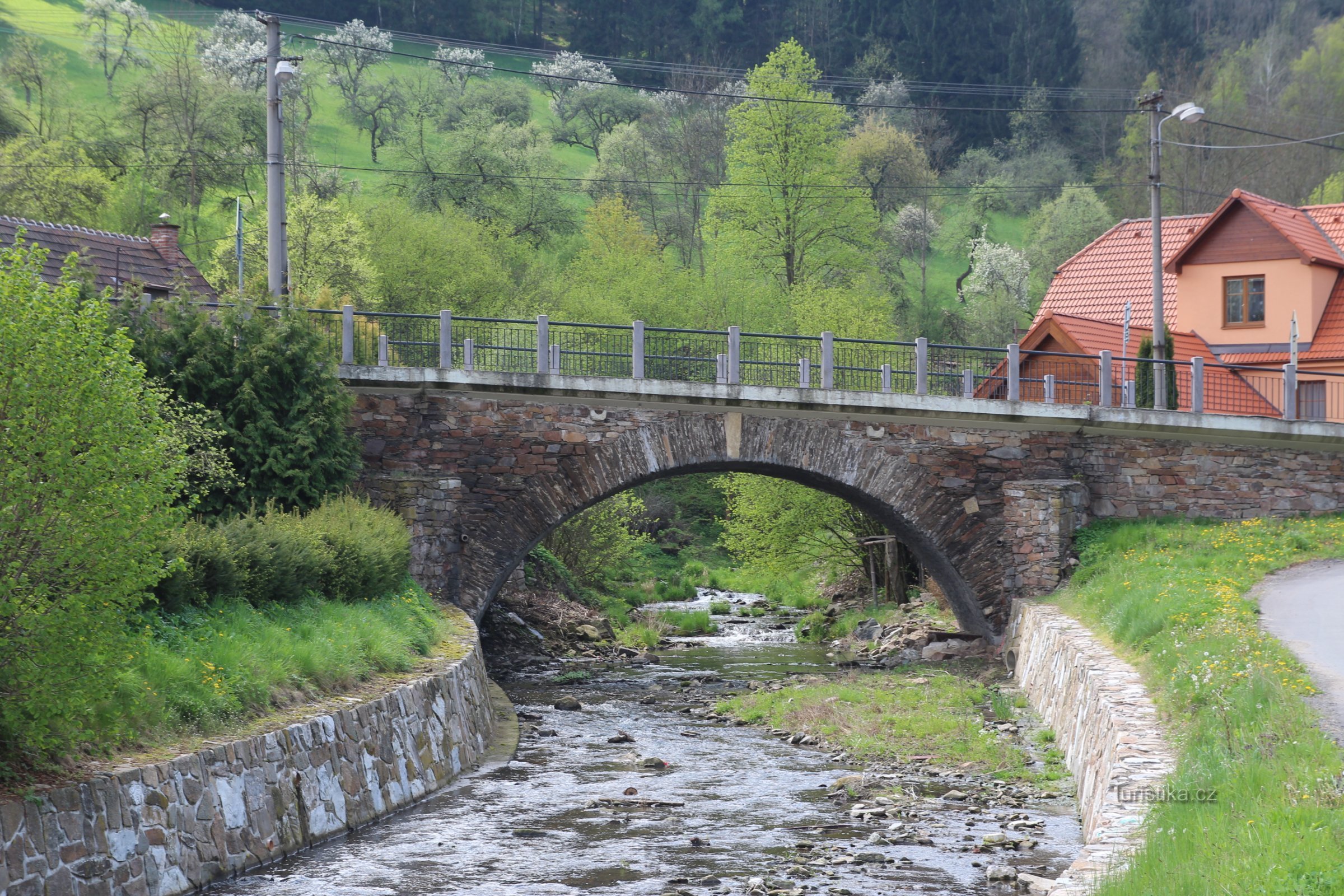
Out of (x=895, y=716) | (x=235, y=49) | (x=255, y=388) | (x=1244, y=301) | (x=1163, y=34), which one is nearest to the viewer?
(x=895, y=716)

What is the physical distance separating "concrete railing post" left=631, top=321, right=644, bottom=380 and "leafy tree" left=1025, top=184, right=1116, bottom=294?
41.8 metres

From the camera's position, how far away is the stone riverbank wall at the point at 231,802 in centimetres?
893

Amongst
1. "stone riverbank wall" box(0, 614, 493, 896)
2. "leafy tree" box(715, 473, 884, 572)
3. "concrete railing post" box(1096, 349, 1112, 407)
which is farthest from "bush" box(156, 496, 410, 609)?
"leafy tree" box(715, 473, 884, 572)

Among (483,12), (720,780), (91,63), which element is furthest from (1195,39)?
(720,780)

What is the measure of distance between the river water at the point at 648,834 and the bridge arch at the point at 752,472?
14.0ft

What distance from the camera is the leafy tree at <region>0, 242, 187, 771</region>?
8.95 metres

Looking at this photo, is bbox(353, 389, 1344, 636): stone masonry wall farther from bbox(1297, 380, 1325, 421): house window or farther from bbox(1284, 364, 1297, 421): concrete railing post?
bbox(1297, 380, 1325, 421): house window

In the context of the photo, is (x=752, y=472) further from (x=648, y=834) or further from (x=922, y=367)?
(x=648, y=834)

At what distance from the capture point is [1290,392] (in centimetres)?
2455

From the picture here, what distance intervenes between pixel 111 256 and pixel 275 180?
9.98 meters

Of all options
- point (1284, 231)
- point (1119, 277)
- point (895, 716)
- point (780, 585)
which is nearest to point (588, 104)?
point (780, 585)

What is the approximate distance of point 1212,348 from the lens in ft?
108

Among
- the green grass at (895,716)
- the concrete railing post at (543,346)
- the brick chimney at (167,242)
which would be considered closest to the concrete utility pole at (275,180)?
the concrete railing post at (543,346)

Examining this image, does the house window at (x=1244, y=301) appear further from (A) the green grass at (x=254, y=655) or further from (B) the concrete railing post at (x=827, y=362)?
(A) the green grass at (x=254, y=655)
